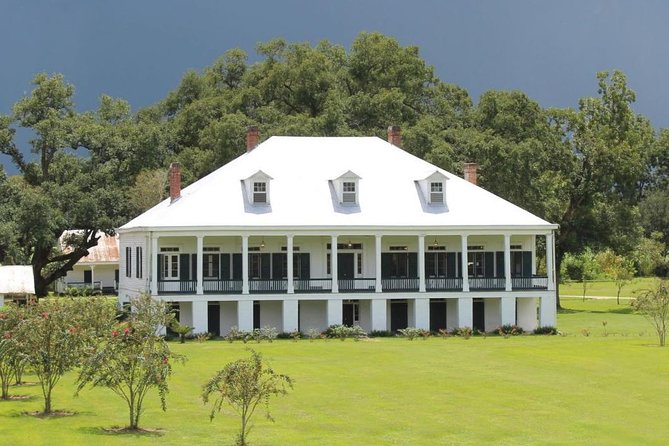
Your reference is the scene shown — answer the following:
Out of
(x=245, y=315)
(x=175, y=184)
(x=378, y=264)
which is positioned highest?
(x=175, y=184)

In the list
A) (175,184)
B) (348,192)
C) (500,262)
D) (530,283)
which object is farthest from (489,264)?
(175,184)

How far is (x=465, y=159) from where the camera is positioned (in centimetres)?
6781

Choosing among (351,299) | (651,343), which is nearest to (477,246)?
(351,299)

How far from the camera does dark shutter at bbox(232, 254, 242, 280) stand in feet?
169

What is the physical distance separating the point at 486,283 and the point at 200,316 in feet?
46.4

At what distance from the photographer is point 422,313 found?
51438 millimetres

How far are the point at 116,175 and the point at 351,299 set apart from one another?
23.8m

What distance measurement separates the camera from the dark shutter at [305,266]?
5219 cm

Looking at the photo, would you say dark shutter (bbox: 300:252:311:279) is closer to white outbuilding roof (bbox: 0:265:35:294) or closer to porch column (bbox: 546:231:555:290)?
porch column (bbox: 546:231:555:290)

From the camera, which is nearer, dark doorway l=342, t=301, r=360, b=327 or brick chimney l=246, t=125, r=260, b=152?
dark doorway l=342, t=301, r=360, b=327

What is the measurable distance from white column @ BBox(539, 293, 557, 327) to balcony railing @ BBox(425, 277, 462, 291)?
4.09m

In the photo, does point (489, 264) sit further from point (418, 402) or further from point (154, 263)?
point (418, 402)

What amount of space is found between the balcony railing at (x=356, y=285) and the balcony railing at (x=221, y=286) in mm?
4889

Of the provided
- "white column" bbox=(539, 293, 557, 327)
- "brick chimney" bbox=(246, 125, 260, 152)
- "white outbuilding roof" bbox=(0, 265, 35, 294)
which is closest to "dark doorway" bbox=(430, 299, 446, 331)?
"white column" bbox=(539, 293, 557, 327)
